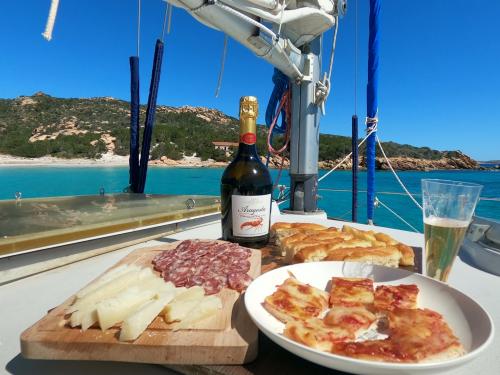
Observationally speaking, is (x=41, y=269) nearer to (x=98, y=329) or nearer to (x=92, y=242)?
(x=92, y=242)

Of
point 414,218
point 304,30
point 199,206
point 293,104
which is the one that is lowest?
point 414,218

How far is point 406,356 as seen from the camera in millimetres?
428

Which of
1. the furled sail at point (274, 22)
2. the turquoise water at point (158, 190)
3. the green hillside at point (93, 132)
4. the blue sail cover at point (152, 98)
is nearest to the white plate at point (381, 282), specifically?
the furled sail at point (274, 22)

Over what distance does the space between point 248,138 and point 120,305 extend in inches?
28.1

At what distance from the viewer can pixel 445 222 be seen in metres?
0.78

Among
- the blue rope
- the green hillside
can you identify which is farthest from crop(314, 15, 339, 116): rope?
the green hillside

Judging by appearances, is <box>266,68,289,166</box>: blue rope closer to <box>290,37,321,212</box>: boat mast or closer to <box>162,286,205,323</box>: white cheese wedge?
<box>290,37,321,212</box>: boat mast

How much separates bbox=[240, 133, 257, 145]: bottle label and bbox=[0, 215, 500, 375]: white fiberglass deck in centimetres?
68

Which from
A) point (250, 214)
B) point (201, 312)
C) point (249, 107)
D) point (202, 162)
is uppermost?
point (202, 162)

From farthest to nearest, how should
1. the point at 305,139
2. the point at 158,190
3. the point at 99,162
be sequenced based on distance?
the point at 99,162, the point at 158,190, the point at 305,139

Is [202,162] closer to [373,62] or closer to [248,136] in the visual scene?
[373,62]

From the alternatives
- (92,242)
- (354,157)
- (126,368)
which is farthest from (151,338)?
(354,157)

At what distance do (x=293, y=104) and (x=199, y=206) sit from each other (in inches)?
52.2

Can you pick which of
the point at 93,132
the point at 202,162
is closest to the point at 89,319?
the point at 202,162
